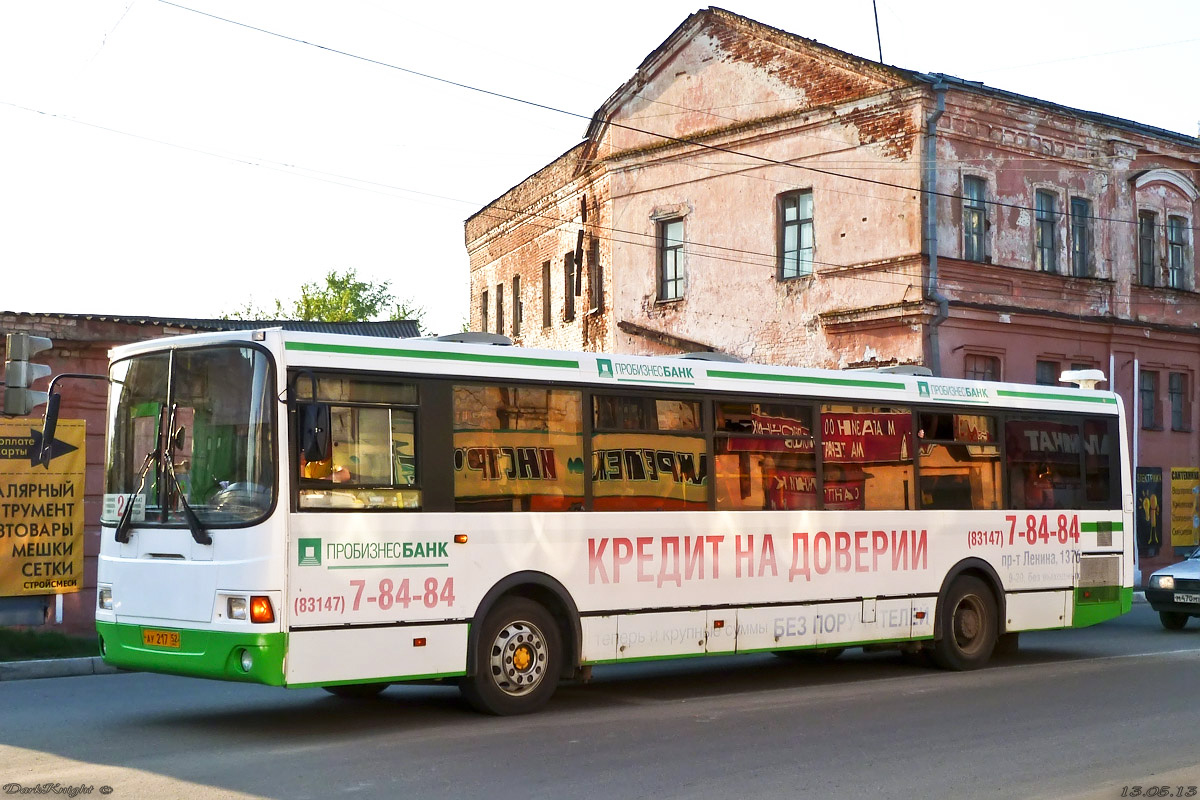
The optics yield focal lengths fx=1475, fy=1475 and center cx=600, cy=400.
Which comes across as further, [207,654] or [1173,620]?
[1173,620]

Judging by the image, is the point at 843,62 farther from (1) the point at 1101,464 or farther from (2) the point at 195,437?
(2) the point at 195,437

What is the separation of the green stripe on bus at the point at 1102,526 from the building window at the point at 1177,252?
19.2m

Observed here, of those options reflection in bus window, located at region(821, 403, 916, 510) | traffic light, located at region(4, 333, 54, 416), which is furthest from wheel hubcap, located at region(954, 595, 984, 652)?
traffic light, located at region(4, 333, 54, 416)

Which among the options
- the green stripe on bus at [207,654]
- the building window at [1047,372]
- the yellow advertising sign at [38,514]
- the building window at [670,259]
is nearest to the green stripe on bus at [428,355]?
the green stripe on bus at [207,654]

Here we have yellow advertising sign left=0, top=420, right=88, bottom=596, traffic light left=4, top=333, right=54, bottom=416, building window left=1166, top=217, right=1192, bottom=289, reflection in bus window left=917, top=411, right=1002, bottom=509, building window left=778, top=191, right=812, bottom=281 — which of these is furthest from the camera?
building window left=1166, top=217, right=1192, bottom=289

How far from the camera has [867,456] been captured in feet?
45.5

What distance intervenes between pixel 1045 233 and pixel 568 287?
40.1 ft

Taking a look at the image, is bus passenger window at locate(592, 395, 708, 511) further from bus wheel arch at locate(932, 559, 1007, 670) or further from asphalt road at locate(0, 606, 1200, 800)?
bus wheel arch at locate(932, 559, 1007, 670)

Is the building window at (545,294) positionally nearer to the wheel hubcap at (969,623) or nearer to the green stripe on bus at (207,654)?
the wheel hubcap at (969,623)

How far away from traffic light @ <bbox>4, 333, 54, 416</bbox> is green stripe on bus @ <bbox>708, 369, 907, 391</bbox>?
683 cm

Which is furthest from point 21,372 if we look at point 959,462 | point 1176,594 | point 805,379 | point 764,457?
point 1176,594

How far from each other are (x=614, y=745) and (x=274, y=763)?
7.22 feet

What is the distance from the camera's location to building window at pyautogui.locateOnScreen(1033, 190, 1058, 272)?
30.6 m

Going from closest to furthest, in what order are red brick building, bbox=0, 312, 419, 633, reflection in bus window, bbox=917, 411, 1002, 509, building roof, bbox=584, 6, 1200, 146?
reflection in bus window, bbox=917, 411, 1002, 509
red brick building, bbox=0, 312, 419, 633
building roof, bbox=584, 6, 1200, 146
